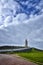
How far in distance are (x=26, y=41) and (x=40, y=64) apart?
22.4 metres

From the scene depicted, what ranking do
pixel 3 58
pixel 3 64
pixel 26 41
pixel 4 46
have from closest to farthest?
pixel 3 64 < pixel 3 58 < pixel 4 46 < pixel 26 41

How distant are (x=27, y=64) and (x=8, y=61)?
194 cm

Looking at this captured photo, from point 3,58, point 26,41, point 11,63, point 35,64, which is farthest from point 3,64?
point 26,41

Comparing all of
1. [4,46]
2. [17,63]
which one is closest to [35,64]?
[17,63]

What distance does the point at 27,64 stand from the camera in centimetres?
1588

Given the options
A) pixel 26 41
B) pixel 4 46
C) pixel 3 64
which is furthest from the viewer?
pixel 26 41

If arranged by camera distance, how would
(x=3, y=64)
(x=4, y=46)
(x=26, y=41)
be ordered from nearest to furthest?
(x=3, y=64), (x=4, y=46), (x=26, y=41)

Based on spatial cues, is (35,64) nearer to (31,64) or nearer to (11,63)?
(31,64)

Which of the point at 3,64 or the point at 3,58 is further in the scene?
the point at 3,58

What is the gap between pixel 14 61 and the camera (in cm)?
1672

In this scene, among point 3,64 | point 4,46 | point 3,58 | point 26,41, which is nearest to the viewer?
point 3,64

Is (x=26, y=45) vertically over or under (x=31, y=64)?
over

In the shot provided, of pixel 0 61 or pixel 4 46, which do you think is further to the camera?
pixel 4 46

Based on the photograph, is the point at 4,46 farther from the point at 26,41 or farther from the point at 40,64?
the point at 40,64
